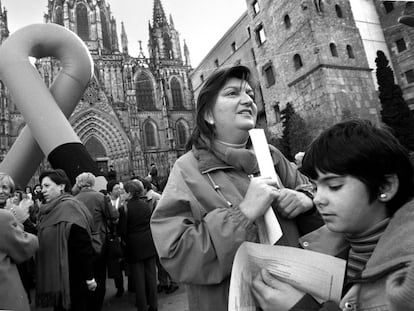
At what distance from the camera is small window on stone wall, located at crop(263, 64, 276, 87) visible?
62.0 ft

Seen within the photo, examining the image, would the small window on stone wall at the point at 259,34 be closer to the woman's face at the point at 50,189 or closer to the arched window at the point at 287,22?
the arched window at the point at 287,22

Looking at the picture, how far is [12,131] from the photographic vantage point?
26.7 meters

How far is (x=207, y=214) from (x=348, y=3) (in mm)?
19992

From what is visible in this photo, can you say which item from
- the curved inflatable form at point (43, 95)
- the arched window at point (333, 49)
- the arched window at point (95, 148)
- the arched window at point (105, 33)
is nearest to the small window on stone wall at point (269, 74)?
the arched window at point (333, 49)

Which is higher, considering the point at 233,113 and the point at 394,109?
the point at 394,109

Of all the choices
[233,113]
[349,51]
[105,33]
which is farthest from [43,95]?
[105,33]

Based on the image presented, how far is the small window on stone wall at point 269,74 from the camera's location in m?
18.9

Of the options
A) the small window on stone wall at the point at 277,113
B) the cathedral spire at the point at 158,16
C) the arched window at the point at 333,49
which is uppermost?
the cathedral spire at the point at 158,16

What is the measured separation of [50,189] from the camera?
3.29 metres

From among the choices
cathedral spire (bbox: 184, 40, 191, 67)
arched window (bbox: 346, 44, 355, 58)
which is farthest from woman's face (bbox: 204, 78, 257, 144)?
cathedral spire (bbox: 184, 40, 191, 67)

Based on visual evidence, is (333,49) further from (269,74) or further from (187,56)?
(187,56)

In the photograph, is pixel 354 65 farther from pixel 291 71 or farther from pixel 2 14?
pixel 2 14

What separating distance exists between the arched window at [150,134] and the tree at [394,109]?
71.3 ft

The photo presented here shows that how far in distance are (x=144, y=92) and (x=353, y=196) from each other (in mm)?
33524
